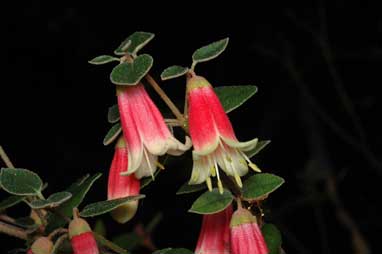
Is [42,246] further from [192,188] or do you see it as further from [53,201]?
[192,188]

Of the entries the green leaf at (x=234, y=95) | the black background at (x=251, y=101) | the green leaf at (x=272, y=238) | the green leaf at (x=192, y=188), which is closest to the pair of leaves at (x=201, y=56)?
the green leaf at (x=234, y=95)

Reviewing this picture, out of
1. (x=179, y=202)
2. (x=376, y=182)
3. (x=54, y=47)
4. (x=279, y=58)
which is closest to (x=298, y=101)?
(x=279, y=58)

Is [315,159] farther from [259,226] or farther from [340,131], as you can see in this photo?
[259,226]

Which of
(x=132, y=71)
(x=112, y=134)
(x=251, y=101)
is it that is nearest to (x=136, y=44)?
(x=132, y=71)

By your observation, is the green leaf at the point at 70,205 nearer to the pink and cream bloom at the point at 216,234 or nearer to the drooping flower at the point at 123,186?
the drooping flower at the point at 123,186

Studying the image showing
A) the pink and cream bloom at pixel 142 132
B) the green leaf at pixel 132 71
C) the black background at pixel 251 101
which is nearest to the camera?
the green leaf at pixel 132 71

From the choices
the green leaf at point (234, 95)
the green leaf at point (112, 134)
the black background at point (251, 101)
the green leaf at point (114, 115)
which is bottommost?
the black background at point (251, 101)
